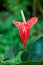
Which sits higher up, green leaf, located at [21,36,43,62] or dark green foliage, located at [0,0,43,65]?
green leaf, located at [21,36,43,62]

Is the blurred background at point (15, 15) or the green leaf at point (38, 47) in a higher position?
the green leaf at point (38, 47)

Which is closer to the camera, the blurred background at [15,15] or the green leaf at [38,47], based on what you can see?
the green leaf at [38,47]

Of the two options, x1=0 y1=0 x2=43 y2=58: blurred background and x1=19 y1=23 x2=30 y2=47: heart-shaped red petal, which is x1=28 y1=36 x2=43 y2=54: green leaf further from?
x1=0 y1=0 x2=43 y2=58: blurred background

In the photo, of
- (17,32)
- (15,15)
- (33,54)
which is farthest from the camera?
(15,15)

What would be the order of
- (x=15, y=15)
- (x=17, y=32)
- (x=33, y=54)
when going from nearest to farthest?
(x=33, y=54)
(x=17, y=32)
(x=15, y=15)

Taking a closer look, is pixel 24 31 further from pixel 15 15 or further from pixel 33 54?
pixel 15 15

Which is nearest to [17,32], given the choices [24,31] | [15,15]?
[15,15]

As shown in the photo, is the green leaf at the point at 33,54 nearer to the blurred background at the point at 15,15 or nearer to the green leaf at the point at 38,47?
the green leaf at the point at 38,47

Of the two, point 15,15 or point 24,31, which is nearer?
point 24,31

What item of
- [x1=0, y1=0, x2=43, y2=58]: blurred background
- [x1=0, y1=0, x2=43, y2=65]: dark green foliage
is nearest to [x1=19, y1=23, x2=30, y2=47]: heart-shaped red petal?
[x1=0, y1=0, x2=43, y2=65]: dark green foliage

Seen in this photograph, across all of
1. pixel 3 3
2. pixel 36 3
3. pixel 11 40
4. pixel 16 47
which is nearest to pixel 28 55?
pixel 16 47

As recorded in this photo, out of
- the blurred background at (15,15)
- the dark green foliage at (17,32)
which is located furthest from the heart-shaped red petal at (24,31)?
the blurred background at (15,15)
